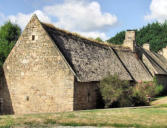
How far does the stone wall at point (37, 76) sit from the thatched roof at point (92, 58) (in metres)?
0.76

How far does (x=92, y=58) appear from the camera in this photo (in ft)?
75.3

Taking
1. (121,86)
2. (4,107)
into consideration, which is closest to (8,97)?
(4,107)

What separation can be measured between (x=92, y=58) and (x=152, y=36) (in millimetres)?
51383

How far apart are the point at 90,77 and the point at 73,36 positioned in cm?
470

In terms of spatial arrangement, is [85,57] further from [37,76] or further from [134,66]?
[134,66]

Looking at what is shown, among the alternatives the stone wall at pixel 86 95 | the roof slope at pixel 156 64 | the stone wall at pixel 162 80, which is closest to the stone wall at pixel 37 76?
the stone wall at pixel 86 95

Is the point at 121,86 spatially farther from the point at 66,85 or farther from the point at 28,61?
the point at 28,61

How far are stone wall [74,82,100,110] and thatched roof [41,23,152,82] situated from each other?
20.1 inches

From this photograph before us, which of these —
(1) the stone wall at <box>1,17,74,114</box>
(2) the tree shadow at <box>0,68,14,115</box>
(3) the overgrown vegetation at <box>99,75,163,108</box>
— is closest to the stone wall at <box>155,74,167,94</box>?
(3) the overgrown vegetation at <box>99,75,163,108</box>

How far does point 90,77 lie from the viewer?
20125mm

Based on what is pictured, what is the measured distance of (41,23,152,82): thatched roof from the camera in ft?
65.0

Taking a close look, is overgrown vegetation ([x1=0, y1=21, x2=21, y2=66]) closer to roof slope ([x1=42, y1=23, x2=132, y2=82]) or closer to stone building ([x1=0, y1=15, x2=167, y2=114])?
roof slope ([x1=42, y1=23, x2=132, y2=82])

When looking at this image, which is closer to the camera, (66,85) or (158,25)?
(66,85)

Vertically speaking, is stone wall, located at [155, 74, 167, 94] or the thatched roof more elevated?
the thatched roof
